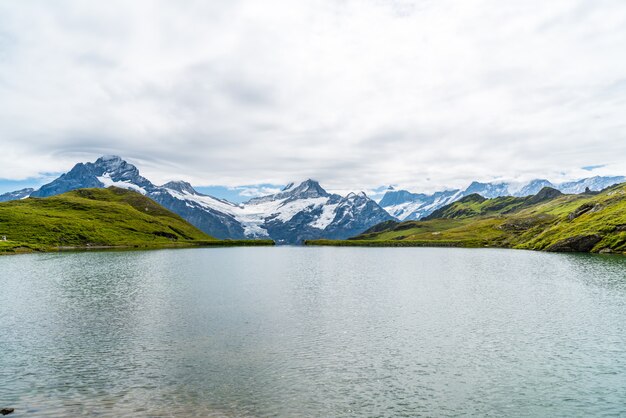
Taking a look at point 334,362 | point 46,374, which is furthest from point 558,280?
point 46,374

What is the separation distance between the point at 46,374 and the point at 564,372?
46.9 meters

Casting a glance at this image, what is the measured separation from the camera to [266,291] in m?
87.3

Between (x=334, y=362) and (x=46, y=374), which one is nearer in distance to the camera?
(x=46, y=374)

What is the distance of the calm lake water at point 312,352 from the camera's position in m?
31.2

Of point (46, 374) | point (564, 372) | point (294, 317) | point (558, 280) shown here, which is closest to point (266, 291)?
point (294, 317)

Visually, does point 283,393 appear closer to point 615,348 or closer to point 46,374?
point 46,374

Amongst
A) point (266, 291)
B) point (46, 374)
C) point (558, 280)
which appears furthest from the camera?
point (558, 280)

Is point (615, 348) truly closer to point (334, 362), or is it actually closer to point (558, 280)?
point (334, 362)

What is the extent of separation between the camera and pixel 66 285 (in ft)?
295

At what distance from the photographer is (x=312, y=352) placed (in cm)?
4378

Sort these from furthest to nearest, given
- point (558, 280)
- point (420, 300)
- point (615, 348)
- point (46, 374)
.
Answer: point (558, 280) → point (420, 300) → point (615, 348) → point (46, 374)

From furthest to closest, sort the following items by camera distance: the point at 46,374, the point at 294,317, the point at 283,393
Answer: the point at 294,317 → the point at 46,374 → the point at 283,393

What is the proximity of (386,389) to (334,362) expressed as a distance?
779cm

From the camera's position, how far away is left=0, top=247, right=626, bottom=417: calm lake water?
A: 31250 mm
